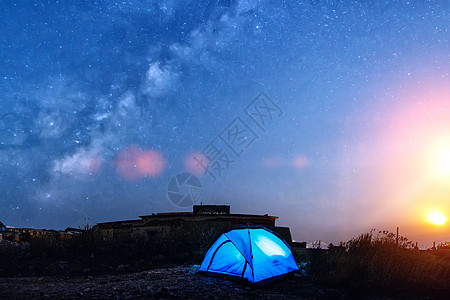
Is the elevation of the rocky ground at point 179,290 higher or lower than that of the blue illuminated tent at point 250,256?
lower

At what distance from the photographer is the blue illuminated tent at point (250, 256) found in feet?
31.1

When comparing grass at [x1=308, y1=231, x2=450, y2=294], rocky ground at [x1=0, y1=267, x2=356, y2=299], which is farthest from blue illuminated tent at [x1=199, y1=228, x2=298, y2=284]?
grass at [x1=308, y1=231, x2=450, y2=294]

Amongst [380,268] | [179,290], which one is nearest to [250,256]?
[179,290]

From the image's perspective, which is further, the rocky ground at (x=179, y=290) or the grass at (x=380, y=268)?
the grass at (x=380, y=268)

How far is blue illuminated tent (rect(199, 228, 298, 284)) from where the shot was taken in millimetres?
9480

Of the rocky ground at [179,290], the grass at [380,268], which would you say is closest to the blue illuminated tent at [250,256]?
the rocky ground at [179,290]

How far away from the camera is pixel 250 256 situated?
9.41m

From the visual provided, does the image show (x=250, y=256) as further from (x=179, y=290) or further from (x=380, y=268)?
(x=380, y=268)

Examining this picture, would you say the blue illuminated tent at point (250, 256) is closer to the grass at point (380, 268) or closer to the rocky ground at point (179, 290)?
the rocky ground at point (179, 290)

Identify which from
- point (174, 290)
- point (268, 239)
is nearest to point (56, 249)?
point (174, 290)

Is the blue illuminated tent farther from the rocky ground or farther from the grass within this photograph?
the grass

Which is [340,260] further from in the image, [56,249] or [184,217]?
[184,217]

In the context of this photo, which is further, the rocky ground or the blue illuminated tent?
the blue illuminated tent

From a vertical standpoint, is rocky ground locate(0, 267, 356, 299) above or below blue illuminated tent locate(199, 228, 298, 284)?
below
